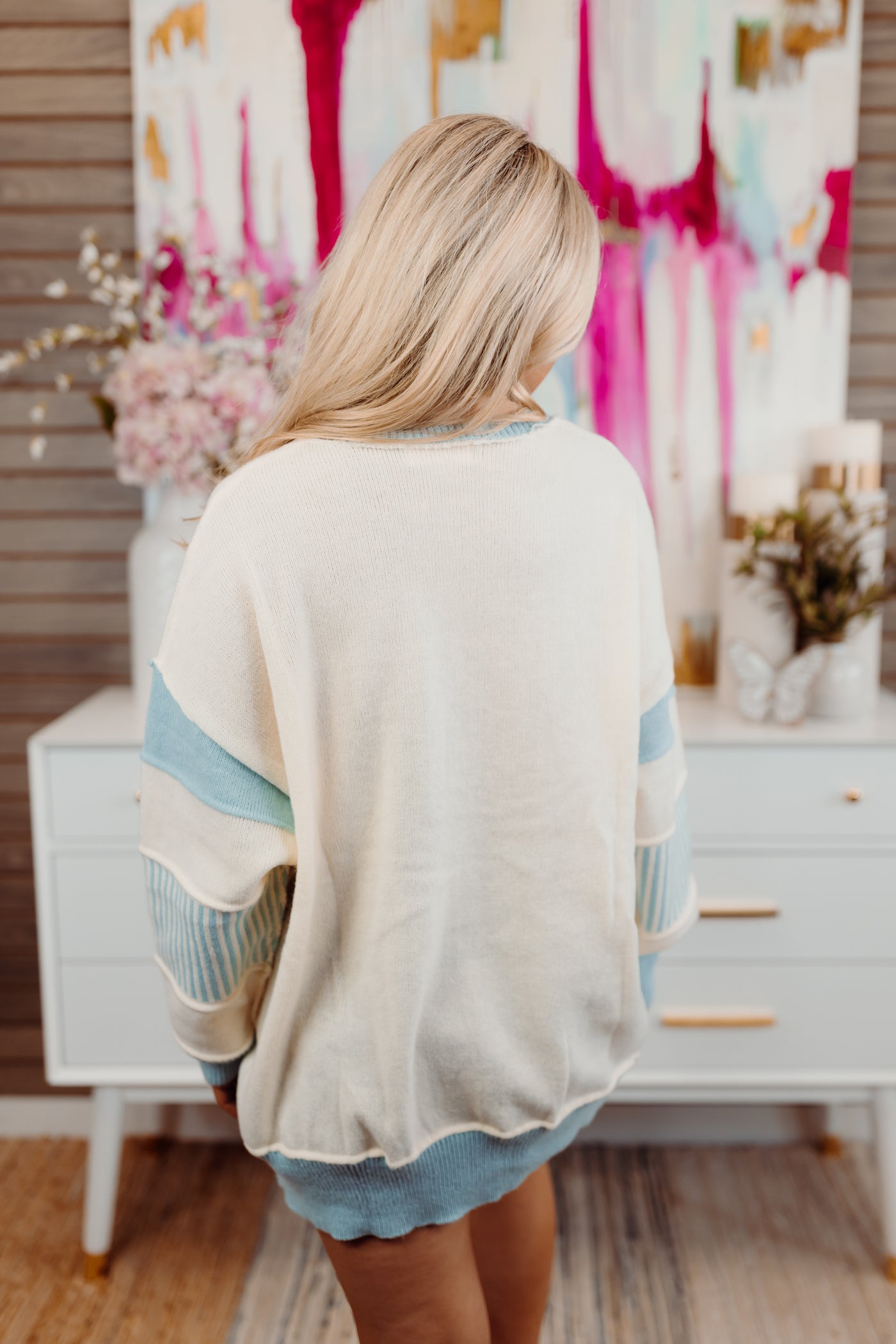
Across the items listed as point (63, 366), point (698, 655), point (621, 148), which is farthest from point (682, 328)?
point (63, 366)

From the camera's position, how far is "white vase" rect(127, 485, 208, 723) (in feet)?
5.61

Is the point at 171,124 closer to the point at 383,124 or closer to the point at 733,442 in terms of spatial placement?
the point at 383,124

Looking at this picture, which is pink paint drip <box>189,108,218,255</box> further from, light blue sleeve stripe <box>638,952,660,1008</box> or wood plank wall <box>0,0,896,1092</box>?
light blue sleeve stripe <box>638,952,660,1008</box>

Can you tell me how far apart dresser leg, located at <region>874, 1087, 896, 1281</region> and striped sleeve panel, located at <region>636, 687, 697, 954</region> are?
95 cm

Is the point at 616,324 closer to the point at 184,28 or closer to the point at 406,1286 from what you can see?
the point at 184,28

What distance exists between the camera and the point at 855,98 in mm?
1796

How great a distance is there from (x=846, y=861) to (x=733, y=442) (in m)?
0.75

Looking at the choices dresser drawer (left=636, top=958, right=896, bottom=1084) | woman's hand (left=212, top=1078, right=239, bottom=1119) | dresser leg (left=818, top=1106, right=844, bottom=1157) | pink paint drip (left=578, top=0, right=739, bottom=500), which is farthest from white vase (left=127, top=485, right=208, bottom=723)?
dresser leg (left=818, top=1106, right=844, bottom=1157)

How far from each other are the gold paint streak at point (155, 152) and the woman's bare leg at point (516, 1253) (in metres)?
1.64

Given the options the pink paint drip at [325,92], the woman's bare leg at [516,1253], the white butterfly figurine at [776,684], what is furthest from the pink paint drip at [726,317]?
the woman's bare leg at [516,1253]

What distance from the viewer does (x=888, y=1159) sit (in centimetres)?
175

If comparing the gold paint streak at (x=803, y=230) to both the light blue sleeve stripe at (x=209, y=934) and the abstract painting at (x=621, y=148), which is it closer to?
the abstract painting at (x=621, y=148)

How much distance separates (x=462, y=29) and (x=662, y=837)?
1.46 meters

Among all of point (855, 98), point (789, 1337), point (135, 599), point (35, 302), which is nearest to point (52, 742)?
point (135, 599)
